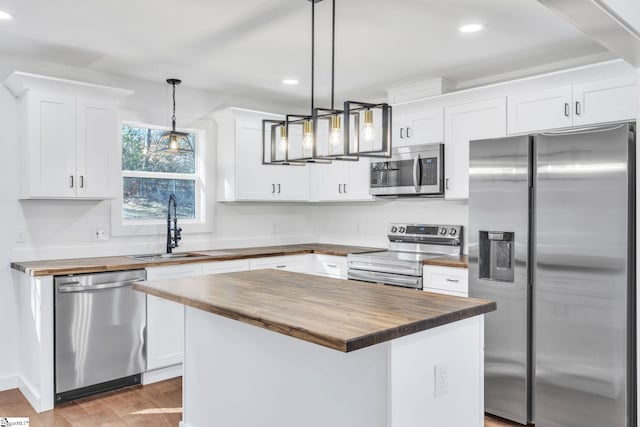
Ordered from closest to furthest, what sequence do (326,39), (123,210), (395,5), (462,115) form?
1. (395,5)
2. (326,39)
3. (462,115)
4. (123,210)

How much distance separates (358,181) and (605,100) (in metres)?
2.28

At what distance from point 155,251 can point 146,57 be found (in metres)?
1.69

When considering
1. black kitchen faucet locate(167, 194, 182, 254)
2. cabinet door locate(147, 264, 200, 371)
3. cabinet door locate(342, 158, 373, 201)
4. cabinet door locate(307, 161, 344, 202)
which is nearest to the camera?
cabinet door locate(147, 264, 200, 371)

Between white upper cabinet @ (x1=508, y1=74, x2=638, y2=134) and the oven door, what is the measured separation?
4.44 ft

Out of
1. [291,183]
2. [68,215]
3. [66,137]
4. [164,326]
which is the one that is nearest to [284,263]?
[291,183]

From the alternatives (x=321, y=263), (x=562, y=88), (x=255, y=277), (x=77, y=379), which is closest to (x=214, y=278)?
(x=255, y=277)

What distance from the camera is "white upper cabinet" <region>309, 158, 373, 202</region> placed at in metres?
4.83

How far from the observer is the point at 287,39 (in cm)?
336

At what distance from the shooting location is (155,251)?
4445 millimetres

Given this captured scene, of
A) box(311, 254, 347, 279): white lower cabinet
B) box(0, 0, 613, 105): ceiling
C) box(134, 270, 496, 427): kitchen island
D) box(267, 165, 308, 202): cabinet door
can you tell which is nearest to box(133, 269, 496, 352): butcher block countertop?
box(134, 270, 496, 427): kitchen island

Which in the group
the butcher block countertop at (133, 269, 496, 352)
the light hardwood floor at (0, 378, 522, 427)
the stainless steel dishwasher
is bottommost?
the light hardwood floor at (0, 378, 522, 427)

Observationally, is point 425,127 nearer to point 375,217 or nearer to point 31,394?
point 375,217

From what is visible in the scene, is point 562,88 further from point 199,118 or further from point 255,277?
point 199,118

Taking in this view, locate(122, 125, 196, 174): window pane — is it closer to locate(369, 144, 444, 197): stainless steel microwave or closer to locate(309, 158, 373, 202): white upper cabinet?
locate(309, 158, 373, 202): white upper cabinet
